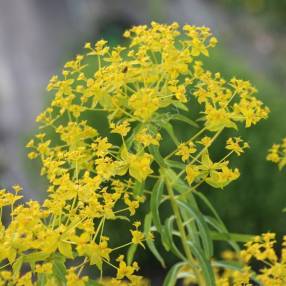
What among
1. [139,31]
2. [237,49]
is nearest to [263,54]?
[237,49]

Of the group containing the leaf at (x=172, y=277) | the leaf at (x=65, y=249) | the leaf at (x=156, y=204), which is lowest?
the leaf at (x=172, y=277)

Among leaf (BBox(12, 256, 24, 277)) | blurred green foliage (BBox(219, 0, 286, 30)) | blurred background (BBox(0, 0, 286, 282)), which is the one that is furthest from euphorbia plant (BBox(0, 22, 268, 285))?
blurred green foliage (BBox(219, 0, 286, 30))

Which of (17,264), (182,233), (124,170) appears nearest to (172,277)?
(182,233)

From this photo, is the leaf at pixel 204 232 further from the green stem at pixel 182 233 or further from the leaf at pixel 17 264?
the leaf at pixel 17 264

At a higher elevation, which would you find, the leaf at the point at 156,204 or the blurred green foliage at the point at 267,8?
the blurred green foliage at the point at 267,8

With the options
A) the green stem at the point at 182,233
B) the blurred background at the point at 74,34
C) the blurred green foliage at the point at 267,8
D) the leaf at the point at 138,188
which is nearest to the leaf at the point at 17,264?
the leaf at the point at 138,188

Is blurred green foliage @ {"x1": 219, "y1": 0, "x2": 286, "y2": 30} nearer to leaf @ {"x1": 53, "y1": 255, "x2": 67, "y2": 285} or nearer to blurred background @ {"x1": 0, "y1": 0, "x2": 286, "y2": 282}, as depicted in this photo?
blurred background @ {"x1": 0, "y1": 0, "x2": 286, "y2": 282}

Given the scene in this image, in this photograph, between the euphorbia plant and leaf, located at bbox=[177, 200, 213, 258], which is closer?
the euphorbia plant

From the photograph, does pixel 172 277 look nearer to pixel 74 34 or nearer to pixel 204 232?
pixel 204 232

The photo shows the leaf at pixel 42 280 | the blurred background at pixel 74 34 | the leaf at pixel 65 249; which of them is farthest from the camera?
the blurred background at pixel 74 34

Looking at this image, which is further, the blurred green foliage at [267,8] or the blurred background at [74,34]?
the blurred green foliage at [267,8]

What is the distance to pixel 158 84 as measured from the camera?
183 cm

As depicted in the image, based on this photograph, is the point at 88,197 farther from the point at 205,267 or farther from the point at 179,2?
the point at 179,2

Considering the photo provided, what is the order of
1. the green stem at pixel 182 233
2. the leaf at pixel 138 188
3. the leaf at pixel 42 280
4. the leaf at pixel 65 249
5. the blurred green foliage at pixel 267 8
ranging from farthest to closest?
1. the blurred green foliage at pixel 267 8
2. the green stem at pixel 182 233
3. the leaf at pixel 138 188
4. the leaf at pixel 42 280
5. the leaf at pixel 65 249
